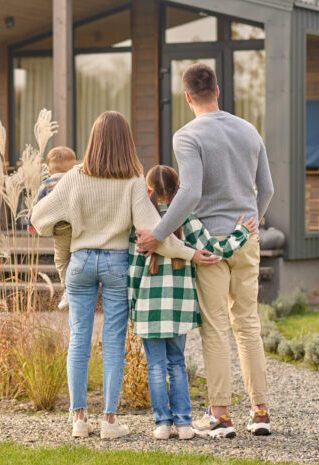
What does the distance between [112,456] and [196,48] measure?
30.5 ft

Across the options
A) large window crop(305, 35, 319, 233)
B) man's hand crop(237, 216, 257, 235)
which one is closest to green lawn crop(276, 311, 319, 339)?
large window crop(305, 35, 319, 233)

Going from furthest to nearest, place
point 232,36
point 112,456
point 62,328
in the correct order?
point 232,36
point 62,328
point 112,456

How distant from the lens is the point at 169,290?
5016mm

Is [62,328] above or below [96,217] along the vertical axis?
below

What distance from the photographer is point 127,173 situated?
198 inches

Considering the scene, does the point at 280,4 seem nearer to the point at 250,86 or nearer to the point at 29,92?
the point at 250,86

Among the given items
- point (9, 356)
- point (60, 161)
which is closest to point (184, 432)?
point (9, 356)

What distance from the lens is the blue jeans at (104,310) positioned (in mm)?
5051

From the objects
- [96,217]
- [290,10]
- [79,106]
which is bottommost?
[96,217]

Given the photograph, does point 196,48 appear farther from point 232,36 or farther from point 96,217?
point 96,217

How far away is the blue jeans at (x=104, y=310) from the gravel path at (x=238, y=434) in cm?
25

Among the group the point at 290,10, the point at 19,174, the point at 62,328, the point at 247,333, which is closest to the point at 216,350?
the point at 247,333

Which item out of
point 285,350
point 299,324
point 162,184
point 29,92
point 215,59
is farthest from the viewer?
point 29,92

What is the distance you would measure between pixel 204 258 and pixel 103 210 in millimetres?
548
